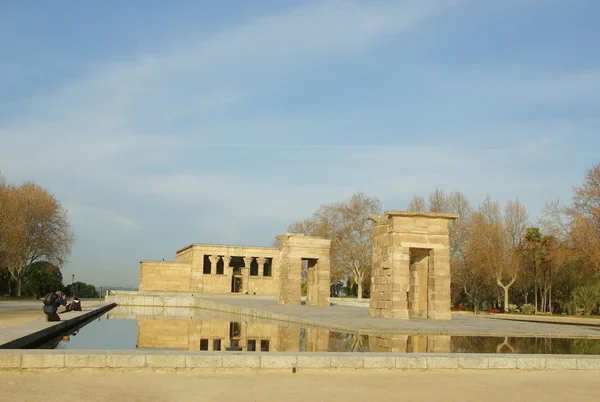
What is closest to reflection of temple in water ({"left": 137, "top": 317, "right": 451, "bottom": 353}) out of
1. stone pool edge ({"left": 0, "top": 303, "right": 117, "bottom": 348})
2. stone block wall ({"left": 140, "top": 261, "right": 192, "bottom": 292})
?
stone pool edge ({"left": 0, "top": 303, "right": 117, "bottom": 348})

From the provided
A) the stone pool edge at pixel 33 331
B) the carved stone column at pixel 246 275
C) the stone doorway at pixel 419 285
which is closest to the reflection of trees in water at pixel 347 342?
the stone pool edge at pixel 33 331

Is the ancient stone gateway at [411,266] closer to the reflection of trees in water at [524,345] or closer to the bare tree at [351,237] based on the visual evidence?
the reflection of trees in water at [524,345]

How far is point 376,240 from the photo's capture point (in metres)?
21.6

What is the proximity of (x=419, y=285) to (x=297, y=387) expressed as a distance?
14943 mm

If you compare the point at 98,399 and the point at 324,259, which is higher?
the point at 324,259

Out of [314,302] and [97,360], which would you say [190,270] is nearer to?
[314,302]

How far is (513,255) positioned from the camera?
4422 cm

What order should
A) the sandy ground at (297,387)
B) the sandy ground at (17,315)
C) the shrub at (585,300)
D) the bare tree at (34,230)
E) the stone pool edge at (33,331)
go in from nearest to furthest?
the sandy ground at (297,387), the stone pool edge at (33,331), the sandy ground at (17,315), the shrub at (585,300), the bare tree at (34,230)

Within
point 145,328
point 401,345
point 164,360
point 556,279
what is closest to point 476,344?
point 401,345

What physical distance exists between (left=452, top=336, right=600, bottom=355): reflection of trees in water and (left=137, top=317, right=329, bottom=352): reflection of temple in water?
3.05 m

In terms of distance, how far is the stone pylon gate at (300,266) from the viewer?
3186 cm

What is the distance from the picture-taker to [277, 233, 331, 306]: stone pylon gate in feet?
105

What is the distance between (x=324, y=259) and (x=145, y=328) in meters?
15.3

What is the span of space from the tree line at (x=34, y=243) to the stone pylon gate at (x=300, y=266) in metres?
22.7
